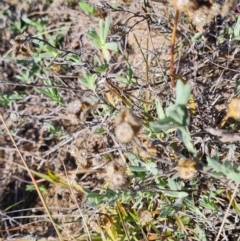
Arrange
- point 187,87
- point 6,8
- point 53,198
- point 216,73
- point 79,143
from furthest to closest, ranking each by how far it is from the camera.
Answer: point 6,8 → point 53,198 → point 79,143 → point 216,73 → point 187,87

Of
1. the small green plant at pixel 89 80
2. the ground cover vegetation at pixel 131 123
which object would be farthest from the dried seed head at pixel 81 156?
the small green plant at pixel 89 80

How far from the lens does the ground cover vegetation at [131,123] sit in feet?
4.68

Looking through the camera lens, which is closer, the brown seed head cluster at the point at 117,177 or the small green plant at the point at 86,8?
the brown seed head cluster at the point at 117,177

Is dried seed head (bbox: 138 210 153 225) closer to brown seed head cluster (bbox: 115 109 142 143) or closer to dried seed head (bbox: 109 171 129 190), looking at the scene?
dried seed head (bbox: 109 171 129 190)

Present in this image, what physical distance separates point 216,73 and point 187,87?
86cm

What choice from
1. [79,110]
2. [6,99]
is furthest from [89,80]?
[6,99]

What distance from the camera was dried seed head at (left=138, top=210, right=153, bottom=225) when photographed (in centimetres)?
174

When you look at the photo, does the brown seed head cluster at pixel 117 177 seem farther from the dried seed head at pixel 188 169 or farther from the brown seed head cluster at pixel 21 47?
the brown seed head cluster at pixel 21 47

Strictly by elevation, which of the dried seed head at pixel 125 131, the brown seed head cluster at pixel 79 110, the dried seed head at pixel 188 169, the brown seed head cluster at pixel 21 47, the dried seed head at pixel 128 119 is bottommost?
the brown seed head cluster at pixel 79 110

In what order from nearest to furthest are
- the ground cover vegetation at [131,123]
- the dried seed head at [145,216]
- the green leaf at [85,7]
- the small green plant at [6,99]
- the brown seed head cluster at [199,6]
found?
the brown seed head cluster at [199,6], the ground cover vegetation at [131,123], the dried seed head at [145,216], the small green plant at [6,99], the green leaf at [85,7]

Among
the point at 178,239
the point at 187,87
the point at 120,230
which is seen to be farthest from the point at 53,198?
the point at 187,87

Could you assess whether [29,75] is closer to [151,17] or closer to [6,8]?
[6,8]

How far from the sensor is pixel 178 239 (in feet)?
5.71

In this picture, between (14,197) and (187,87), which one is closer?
(187,87)
